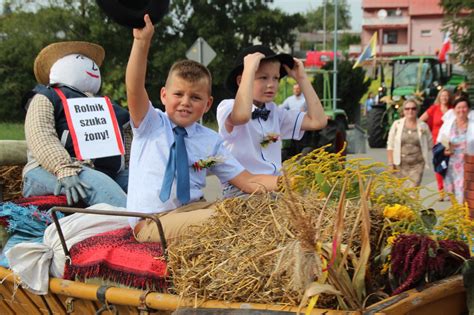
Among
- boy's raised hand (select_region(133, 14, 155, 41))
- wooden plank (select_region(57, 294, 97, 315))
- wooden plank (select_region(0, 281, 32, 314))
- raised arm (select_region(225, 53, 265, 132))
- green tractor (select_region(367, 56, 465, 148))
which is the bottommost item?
green tractor (select_region(367, 56, 465, 148))

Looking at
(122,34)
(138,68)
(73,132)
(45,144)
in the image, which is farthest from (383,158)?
(122,34)

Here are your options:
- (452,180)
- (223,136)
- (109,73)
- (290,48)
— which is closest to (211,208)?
(223,136)

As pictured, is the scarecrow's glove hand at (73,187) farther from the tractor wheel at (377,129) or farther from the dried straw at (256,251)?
the tractor wheel at (377,129)

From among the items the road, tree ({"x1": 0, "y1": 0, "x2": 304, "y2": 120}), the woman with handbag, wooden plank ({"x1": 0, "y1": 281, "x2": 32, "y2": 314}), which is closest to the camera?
wooden plank ({"x1": 0, "y1": 281, "x2": 32, "y2": 314})

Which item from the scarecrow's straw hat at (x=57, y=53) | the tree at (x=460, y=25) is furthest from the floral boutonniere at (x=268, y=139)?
the tree at (x=460, y=25)

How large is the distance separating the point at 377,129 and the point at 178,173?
61.5ft

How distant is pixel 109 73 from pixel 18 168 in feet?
90.5

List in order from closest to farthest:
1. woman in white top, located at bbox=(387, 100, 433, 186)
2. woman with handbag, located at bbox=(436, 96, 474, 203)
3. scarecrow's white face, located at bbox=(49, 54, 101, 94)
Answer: scarecrow's white face, located at bbox=(49, 54, 101, 94) < woman with handbag, located at bbox=(436, 96, 474, 203) < woman in white top, located at bbox=(387, 100, 433, 186)

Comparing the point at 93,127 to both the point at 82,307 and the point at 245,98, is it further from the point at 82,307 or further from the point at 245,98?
the point at 82,307

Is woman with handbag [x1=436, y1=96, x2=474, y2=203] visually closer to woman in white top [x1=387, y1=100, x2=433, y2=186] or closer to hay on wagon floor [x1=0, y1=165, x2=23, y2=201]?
woman in white top [x1=387, y1=100, x2=433, y2=186]

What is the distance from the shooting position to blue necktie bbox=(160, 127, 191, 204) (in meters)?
3.56

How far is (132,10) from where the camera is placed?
132 inches

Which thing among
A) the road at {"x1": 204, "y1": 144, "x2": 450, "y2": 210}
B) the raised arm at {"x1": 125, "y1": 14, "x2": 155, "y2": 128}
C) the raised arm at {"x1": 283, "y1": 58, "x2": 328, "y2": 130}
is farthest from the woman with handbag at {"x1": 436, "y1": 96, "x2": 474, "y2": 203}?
the raised arm at {"x1": 125, "y1": 14, "x2": 155, "y2": 128}

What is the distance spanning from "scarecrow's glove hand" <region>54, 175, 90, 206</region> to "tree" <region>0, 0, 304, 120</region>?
25037 millimetres
